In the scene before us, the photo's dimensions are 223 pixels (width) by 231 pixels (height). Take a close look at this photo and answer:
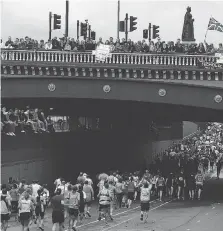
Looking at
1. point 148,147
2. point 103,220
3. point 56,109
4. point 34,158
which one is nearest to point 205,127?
point 148,147

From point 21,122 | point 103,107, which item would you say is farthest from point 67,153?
point 21,122

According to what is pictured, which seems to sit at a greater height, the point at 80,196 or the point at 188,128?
the point at 80,196

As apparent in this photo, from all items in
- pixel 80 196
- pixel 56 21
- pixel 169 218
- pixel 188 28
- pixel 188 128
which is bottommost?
pixel 169 218

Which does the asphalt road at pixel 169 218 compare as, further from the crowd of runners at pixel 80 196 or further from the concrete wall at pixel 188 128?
the concrete wall at pixel 188 128

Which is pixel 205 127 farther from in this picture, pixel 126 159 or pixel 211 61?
pixel 211 61

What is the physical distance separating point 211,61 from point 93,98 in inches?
299

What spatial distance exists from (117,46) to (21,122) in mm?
7573

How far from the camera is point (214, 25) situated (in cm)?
4112

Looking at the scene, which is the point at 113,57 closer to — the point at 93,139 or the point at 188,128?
the point at 93,139

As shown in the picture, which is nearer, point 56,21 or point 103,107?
point 56,21

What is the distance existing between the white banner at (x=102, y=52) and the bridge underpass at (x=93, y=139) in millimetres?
4553

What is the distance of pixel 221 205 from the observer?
3891cm

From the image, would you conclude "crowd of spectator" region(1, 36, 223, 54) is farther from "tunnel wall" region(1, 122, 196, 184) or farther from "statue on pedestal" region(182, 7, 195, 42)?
"tunnel wall" region(1, 122, 196, 184)

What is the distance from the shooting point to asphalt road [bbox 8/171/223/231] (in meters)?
28.2
